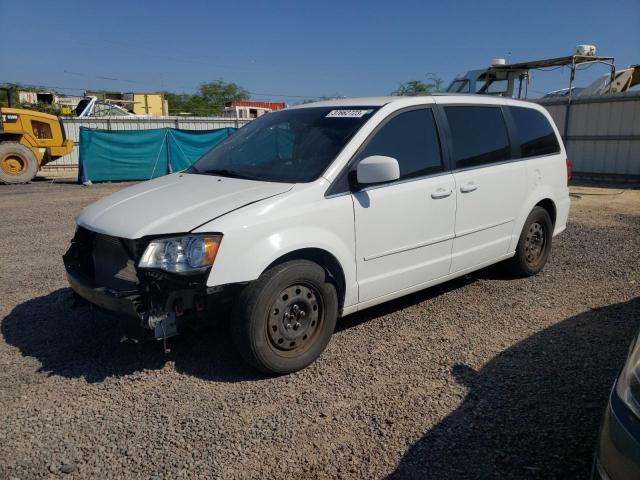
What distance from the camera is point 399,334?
4.24 metres

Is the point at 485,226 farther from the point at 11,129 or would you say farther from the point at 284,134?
the point at 11,129

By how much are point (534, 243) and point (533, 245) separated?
0.03m

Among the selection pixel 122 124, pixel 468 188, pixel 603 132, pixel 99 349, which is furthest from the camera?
pixel 122 124

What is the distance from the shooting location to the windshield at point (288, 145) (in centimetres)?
386

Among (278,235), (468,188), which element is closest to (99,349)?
(278,235)

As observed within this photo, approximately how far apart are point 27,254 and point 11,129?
1120 cm

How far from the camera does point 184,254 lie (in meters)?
3.17

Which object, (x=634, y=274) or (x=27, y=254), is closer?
(x=634, y=274)

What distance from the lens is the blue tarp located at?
1595cm

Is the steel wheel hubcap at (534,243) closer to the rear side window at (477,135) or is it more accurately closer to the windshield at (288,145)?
the rear side window at (477,135)

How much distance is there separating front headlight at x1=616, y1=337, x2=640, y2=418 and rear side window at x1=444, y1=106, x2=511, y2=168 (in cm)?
253

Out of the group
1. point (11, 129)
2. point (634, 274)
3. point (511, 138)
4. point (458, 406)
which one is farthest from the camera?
point (11, 129)

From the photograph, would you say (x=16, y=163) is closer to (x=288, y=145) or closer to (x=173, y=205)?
(x=288, y=145)

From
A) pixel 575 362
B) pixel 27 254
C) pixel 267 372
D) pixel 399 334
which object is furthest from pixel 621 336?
pixel 27 254
